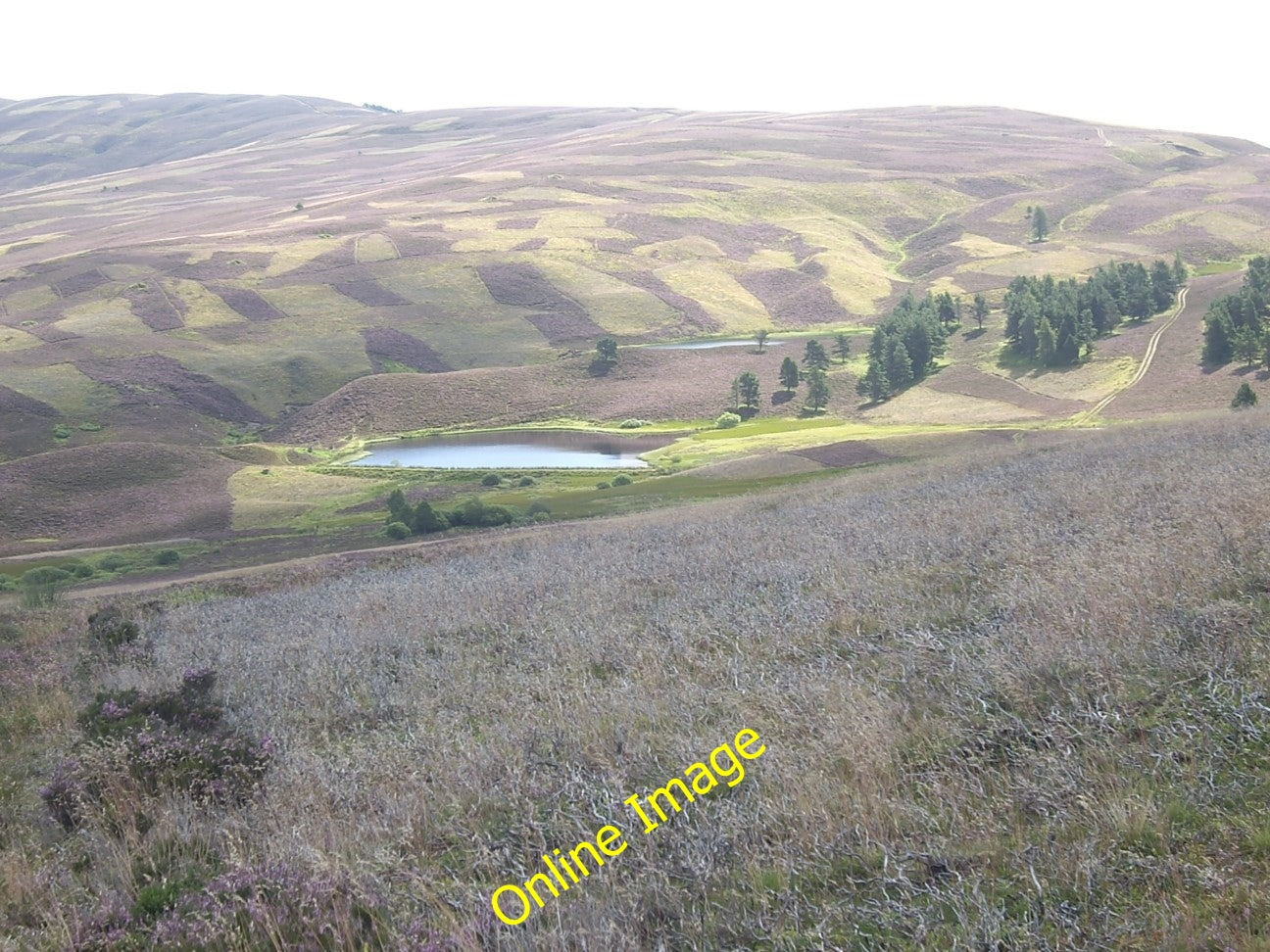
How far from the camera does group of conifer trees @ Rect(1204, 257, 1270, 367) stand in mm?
80750

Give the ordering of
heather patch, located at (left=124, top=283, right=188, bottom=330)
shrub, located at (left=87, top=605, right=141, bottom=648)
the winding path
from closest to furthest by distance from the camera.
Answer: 1. shrub, located at (left=87, top=605, right=141, bottom=648)
2. the winding path
3. heather patch, located at (left=124, top=283, right=188, bottom=330)

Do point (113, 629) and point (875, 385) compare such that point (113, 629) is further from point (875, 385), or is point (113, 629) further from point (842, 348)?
point (842, 348)

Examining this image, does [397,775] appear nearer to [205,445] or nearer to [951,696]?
[951,696]

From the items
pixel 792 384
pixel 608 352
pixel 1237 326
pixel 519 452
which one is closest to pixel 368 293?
pixel 608 352

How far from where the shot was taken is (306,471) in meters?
80.6

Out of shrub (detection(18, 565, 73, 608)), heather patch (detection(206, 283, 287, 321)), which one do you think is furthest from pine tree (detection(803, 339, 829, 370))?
shrub (detection(18, 565, 73, 608))

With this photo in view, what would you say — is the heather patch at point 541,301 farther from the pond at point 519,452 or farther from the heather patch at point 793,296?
the pond at point 519,452

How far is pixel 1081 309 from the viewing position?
343ft

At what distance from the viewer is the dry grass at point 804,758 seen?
15.1 feet

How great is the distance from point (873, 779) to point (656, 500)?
4780 centimetres

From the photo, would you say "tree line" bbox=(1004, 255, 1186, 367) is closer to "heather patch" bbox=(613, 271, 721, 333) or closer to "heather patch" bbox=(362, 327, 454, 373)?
"heather patch" bbox=(613, 271, 721, 333)

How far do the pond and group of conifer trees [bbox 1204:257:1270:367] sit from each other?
168ft

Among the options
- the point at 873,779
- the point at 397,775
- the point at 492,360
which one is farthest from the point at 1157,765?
the point at 492,360

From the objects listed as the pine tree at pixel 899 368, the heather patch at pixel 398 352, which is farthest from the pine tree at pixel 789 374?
the heather patch at pixel 398 352
